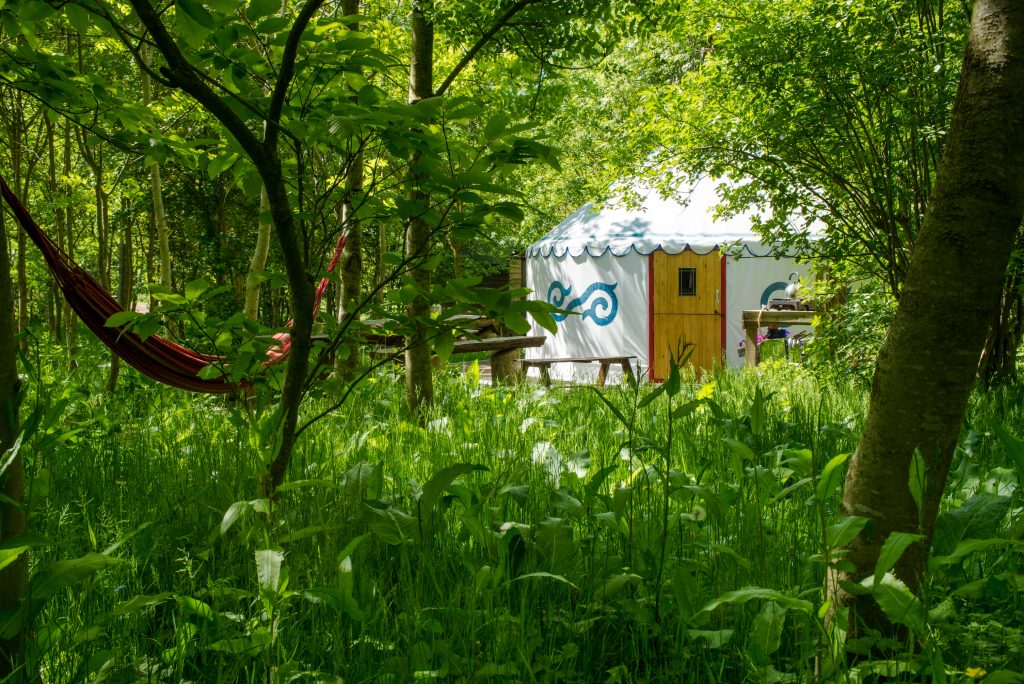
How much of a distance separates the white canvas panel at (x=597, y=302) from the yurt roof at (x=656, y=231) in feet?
0.64

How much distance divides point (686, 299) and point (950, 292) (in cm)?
1020

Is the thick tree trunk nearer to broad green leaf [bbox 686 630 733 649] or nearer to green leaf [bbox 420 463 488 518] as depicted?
broad green leaf [bbox 686 630 733 649]

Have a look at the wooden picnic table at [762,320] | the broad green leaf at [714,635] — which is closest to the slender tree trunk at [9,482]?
the broad green leaf at [714,635]

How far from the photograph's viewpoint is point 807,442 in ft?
10.5

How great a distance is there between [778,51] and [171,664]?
4.17 meters

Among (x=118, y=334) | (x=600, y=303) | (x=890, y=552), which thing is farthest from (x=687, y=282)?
(x=890, y=552)

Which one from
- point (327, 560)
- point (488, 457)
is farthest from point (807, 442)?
point (327, 560)

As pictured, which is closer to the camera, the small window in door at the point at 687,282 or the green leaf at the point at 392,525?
the green leaf at the point at 392,525

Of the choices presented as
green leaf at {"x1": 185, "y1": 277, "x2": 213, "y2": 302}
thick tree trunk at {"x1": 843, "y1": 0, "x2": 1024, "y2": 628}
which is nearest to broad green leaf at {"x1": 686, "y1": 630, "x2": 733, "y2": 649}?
thick tree trunk at {"x1": 843, "y1": 0, "x2": 1024, "y2": 628}

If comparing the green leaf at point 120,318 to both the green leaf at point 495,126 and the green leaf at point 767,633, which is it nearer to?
the green leaf at point 495,126

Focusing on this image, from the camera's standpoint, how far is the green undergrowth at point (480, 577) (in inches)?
47.3

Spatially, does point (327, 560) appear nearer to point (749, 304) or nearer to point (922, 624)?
point (922, 624)

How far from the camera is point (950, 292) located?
4.00 ft

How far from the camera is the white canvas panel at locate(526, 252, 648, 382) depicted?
1133 cm
